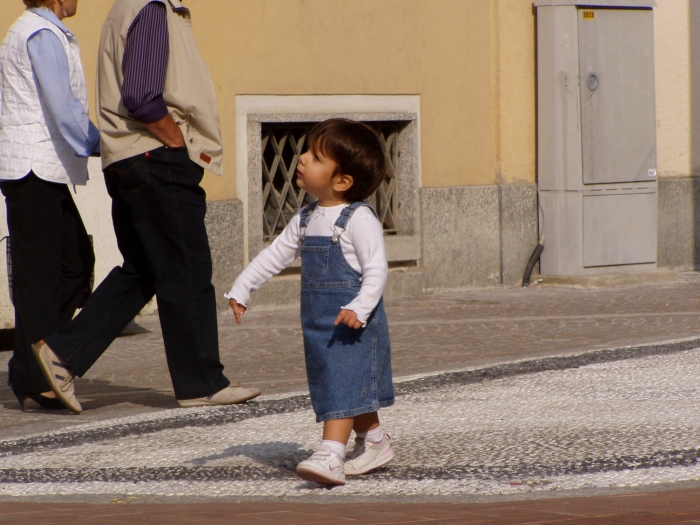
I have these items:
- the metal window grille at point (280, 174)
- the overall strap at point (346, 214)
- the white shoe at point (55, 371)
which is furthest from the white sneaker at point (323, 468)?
the metal window grille at point (280, 174)

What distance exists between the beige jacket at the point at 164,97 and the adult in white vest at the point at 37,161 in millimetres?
122

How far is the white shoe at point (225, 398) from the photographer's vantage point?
18.3 ft

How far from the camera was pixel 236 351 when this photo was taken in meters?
7.69

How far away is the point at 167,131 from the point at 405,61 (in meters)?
5.36

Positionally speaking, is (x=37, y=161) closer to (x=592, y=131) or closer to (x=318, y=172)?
(x=318, y=172)

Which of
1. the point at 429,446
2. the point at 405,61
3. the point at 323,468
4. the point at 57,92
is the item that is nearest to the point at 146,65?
the point at 57,92

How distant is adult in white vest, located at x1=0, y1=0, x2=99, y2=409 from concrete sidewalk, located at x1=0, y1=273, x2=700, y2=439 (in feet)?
1.32

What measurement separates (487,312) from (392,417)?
4214mm

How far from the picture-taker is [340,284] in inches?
165

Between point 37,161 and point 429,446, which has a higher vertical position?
point 37,161

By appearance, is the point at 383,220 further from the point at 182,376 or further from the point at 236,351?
the point at 182,376

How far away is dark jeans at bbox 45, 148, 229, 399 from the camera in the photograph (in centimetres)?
551

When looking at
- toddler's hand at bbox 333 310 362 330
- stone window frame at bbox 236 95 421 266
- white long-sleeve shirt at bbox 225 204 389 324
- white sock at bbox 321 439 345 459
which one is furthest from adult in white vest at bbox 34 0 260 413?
stone window frame at bbox 236 95 421 266

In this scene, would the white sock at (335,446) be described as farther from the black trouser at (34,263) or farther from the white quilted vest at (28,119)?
the white quilted vest at (28,119)
